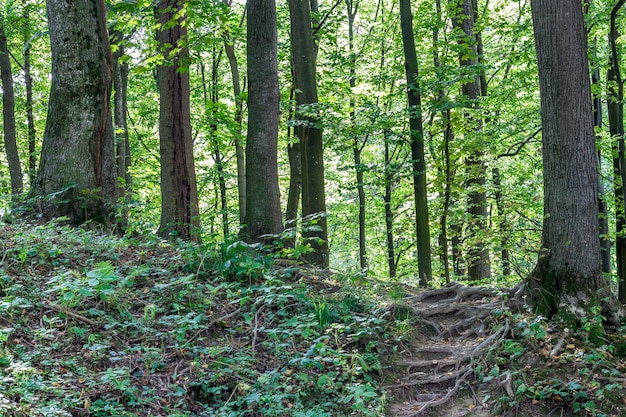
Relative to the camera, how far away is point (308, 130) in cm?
1016

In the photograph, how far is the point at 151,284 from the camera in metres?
5.85

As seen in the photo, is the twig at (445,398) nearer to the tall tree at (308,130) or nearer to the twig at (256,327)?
the twig at (256,327)

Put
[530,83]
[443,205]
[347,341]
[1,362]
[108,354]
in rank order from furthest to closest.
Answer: [530,83], [443,205], [347,341], [108,354], [1,362]

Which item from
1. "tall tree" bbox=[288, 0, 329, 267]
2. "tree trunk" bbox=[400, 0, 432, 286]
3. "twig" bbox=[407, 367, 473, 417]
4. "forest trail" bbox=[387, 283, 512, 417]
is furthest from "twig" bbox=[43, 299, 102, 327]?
"tree trunk" bbox=[400, 0, 432, 286]

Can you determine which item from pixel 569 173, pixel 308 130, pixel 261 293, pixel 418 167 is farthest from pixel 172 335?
pixel 418 167

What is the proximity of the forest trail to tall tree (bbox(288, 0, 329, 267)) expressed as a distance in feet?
10.1

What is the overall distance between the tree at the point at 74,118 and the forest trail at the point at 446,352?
15.8 feet

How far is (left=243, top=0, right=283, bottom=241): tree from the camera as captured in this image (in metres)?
7.89

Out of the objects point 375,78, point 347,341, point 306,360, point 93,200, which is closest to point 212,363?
point 306,360

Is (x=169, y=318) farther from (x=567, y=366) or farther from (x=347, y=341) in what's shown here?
(x=567, y=366)

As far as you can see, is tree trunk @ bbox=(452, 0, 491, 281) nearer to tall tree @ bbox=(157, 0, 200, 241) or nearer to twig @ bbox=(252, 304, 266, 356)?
tall tree @ bbox=(157, 0, 200, 241)

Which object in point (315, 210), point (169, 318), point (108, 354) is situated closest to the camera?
point (108, 354)

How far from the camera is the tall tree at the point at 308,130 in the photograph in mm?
10141

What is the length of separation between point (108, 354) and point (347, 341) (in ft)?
7.93
